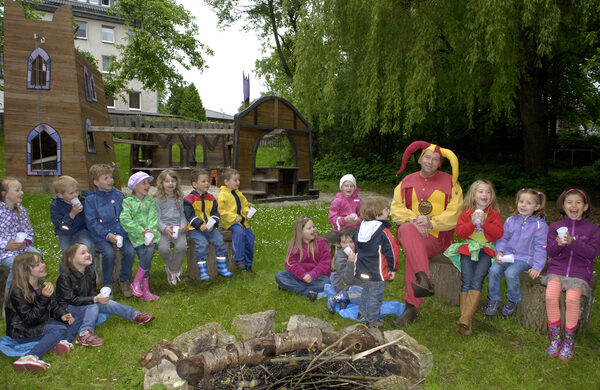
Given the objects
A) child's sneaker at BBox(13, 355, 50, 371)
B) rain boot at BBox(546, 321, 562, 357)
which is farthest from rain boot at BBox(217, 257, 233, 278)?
rain boot at BBox(546, 321, 562, 357)

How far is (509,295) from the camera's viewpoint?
4.21 m

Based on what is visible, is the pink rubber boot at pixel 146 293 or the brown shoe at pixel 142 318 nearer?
the brown shoe at pixel 142 318

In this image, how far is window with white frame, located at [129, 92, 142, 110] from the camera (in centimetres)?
3788

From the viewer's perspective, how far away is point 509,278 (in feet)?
13.4

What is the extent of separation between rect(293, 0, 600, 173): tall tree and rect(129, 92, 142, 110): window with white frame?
29626mm

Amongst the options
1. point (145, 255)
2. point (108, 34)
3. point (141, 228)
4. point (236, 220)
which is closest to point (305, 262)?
point (236, 220)

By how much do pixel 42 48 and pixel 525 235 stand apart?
13.3 meters

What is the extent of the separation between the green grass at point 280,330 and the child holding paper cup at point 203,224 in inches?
9.2

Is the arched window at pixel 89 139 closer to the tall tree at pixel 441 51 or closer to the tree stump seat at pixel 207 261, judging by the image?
the tall tree at pixel 441 51

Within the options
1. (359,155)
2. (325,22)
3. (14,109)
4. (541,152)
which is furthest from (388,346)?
(359,155)

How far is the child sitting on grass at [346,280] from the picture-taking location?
4.40 metres

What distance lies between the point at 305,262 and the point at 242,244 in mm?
1141

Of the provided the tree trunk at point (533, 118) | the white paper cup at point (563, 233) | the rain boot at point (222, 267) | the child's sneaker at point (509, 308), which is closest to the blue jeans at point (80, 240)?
the rain boot at point (222, 267)

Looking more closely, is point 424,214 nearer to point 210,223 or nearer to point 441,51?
point 210,223
